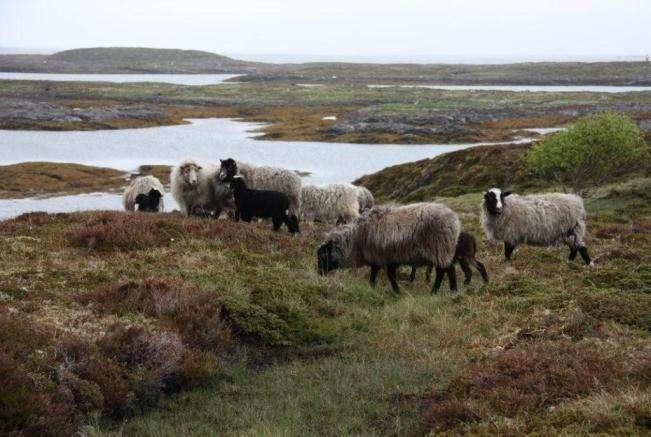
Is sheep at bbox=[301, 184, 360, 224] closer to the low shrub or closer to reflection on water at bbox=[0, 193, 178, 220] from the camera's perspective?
the low shrub

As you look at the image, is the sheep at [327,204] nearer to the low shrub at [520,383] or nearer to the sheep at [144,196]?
the sheep at [144,196]

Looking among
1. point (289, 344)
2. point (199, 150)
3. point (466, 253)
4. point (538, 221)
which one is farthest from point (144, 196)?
point (199, 150)

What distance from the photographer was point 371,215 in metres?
14.9

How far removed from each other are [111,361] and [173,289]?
2806 millimetres

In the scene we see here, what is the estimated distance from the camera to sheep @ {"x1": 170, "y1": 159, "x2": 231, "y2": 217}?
70.7ft

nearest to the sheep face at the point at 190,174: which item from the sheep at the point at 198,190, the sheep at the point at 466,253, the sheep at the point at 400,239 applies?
the sheep at the point at 198,190

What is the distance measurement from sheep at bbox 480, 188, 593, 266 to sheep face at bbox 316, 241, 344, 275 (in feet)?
16.0

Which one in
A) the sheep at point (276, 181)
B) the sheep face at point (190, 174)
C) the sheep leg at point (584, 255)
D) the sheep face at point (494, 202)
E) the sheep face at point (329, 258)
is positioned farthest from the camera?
the sheep at point (276, 181)

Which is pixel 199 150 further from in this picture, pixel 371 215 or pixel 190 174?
pixel 371 215

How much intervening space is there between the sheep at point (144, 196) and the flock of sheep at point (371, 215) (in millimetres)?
35

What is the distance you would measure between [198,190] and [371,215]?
860 centimetres

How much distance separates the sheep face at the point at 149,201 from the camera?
23.6 m

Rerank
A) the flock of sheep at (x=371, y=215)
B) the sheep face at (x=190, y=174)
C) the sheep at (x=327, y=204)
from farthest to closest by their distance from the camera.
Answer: the sheep at (x=327, y=204) → the sheep face at (x=190, y=174) → the flock of sheep at (x=371, y=215)

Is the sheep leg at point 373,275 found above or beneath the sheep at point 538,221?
beneath
